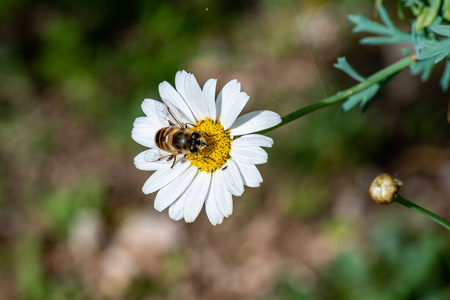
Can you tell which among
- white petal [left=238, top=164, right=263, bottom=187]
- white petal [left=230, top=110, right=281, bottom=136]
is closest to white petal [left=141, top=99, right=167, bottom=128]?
white petal [left=230, top=110, right=281, bottom=136]

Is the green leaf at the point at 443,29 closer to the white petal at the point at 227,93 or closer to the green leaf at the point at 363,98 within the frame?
the green leaf at the point at 363,98

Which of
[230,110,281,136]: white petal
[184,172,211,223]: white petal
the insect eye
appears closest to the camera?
[230,110,281,136]: white petal

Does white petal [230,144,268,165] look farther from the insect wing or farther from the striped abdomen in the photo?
the insect wing

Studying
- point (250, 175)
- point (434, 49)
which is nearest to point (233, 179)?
point (250, 175)

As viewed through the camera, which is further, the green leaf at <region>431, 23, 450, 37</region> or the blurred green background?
the blurred green background

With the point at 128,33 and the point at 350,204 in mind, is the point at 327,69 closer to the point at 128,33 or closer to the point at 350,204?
the point at 350,204

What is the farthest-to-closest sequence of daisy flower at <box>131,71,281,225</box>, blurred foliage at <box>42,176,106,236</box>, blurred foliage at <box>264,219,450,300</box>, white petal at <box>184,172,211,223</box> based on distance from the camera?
blurred foliage at <box>42,176,106,236</box> < blurred foliage at <box>264,219,450,300</box> < white petal at <box>184,172,211,223</box> < daisy flower at <box>131,71,281,225</box>
